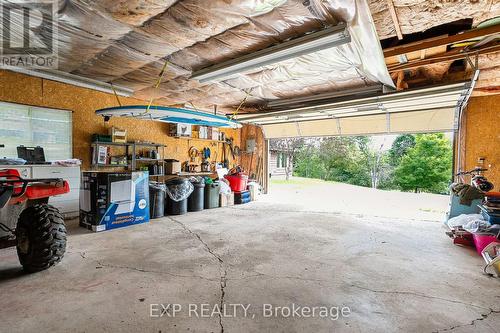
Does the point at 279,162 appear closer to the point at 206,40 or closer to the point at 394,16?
the point at 206,40

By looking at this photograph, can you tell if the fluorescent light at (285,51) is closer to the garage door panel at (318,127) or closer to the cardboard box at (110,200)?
the cardboard box at (110,200)

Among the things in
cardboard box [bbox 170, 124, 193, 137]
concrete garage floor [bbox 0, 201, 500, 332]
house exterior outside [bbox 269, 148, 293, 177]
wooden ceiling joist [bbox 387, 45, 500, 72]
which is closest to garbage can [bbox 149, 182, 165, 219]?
concrete garage floor [bbox 0, 201, 500, 332]

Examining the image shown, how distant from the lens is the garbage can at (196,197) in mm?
5992

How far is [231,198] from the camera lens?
7.09m

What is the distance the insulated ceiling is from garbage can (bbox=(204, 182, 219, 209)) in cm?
265

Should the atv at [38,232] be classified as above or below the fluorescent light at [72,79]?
below

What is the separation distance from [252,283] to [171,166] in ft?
15.5

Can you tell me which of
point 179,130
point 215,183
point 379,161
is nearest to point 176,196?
point 215,183

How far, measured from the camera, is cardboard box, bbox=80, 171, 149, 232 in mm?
4141

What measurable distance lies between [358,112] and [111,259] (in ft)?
19.6

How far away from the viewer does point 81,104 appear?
509 centimetres

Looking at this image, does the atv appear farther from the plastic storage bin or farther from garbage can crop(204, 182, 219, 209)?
the plastic storage bin

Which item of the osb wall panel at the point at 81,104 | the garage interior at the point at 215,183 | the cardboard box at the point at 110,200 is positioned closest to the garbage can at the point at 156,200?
the garage interior at the point at 215,183

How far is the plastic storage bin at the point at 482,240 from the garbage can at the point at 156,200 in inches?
214
